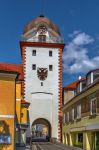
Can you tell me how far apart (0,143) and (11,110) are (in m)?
2.45

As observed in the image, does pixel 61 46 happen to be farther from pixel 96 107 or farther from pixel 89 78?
pixel 96 107

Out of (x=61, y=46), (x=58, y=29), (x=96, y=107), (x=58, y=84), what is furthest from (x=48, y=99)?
(x=96, y=107)

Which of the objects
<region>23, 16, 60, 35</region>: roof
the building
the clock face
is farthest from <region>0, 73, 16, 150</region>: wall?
<region>23, 16, 60, 35</region>: roof

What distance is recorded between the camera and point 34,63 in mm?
78875

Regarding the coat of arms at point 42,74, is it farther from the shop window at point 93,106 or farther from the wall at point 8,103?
the wall at point 8,103

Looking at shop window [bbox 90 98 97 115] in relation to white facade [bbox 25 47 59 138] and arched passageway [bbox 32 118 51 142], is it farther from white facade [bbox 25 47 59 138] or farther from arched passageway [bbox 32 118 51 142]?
arched passageway [bbox 32 118 51 142]

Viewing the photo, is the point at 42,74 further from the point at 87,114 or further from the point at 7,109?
the point at 7,109

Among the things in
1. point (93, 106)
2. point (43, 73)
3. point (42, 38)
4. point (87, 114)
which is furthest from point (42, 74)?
point (93, 106)

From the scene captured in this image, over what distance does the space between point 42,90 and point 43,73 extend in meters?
3.27

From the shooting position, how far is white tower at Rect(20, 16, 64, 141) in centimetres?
7694

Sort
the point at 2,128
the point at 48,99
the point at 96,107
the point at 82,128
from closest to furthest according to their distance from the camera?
the point at 2,128 → the point at 96,107 → the point at 82,128 → the point at 48,99

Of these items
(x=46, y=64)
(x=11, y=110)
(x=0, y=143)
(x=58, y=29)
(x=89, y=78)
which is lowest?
(x=0, y=143)

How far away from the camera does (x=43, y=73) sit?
78125mm

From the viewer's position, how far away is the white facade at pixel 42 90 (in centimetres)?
7681
